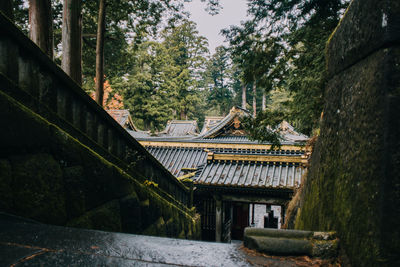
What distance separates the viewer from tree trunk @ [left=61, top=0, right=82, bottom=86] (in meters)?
6.24

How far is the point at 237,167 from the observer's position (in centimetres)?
870

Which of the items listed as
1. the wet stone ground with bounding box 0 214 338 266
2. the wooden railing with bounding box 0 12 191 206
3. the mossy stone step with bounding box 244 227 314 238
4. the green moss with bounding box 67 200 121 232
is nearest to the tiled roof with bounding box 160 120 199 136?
the wooden railing with bounding box 0 12 191 206

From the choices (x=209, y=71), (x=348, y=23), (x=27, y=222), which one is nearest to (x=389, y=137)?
(x=348, y=23)

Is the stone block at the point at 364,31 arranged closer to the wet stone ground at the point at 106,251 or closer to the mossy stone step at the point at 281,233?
the mossy stone step at the point at 281,233

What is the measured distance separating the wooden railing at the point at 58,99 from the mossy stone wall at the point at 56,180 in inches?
8.7

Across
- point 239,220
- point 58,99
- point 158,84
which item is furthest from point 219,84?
point 58,99

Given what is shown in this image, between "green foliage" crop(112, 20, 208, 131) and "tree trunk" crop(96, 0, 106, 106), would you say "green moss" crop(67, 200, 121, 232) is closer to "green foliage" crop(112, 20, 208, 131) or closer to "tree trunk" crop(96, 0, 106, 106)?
"tree trunk" crop(96, 0, 106, 106)

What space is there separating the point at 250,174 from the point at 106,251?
7.26 m

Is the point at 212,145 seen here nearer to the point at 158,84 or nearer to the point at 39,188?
the point at 39,188

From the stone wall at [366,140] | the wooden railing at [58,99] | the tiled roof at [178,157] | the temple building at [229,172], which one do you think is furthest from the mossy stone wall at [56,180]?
the tiled roof at [178,157]

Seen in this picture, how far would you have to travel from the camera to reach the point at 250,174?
8219 millimetres

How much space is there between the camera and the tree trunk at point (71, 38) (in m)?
6.24

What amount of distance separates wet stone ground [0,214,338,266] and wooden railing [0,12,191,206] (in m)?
1.07

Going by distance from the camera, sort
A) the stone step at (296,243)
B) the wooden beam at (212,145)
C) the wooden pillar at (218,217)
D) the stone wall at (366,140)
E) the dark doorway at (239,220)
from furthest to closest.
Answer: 1. the dark doorway at (239,220)
2. the wooden beam at (212,145)
3. the wooden pillar at (218,217)
4. the stone step at (296,243)
5. the stone wall at (366,140)
